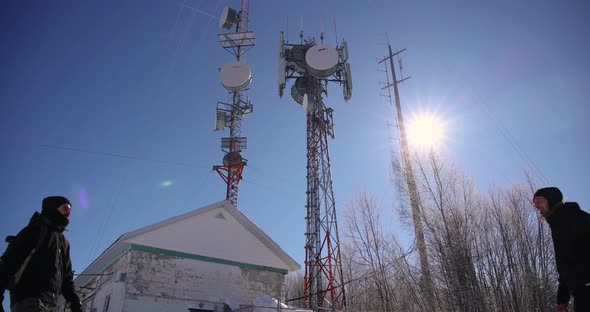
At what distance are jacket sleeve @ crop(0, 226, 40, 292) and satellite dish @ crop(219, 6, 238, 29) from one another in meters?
26.0

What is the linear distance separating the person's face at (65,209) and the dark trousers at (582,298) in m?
5.05

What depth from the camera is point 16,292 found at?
331 centimetres

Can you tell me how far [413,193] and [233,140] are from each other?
622 inches

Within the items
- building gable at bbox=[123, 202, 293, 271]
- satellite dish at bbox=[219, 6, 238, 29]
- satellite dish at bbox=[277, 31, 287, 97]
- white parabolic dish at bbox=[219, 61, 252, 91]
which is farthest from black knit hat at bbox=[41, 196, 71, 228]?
satellite dish at bbox=[219, 6, 238, 29]

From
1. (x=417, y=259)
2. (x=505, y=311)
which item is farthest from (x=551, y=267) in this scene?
(x=417, y=259)

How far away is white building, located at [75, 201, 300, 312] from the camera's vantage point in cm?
1279

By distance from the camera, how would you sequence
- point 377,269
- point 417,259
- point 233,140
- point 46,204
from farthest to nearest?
point 233,140 < point 377,269 < point 417,259 < point 46,204

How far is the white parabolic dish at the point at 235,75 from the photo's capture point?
22.6 m

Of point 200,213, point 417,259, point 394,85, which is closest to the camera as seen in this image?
point 417,259

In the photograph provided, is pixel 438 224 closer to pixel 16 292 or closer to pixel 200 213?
pixel 200 213

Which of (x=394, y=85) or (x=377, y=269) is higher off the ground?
(x=394, y=85)

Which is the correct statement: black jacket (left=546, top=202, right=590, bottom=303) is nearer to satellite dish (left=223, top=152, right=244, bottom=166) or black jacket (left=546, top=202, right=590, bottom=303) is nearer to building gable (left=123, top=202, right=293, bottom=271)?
building gable (left=123, top=202, right=293, bottom=271)

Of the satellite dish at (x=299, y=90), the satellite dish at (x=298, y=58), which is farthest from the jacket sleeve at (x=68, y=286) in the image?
the satellite dish at (x=298, y=58)

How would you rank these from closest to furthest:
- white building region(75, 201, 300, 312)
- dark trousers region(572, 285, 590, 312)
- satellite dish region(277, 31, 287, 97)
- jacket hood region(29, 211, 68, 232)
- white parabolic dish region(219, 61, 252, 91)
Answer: dark trousers region(572, 285, 590, 312) < jacket hood region(29, 211, 68, 232) < white building region(75, 201, 300, 312) < satellite dish region(277, 31, 287, 97) < white parabolic dish region(219, 61, 252, 91)
